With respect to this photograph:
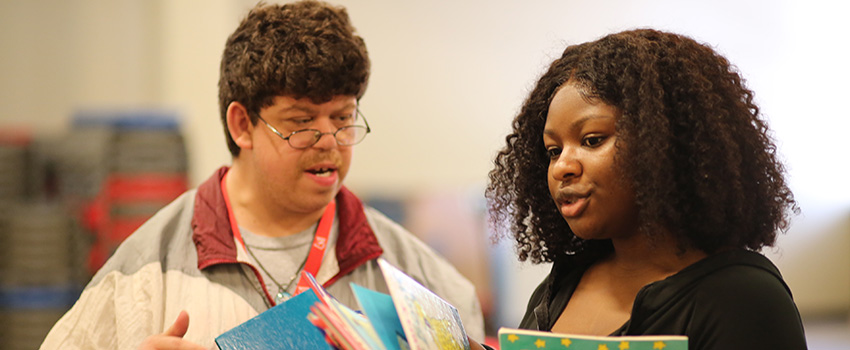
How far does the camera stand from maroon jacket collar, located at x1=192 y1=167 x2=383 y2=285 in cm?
195

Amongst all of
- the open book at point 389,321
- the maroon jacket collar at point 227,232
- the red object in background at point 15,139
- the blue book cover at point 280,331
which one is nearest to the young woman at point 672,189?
the open book at point 389,321

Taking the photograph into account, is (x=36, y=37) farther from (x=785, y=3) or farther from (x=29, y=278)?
(x=785, y=3)

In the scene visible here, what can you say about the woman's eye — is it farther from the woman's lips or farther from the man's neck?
the man's neck

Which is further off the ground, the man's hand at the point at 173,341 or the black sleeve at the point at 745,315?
the black sleeve at the point at 745,315

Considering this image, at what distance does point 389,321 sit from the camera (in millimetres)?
1186

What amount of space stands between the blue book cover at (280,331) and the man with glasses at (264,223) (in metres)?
0.54

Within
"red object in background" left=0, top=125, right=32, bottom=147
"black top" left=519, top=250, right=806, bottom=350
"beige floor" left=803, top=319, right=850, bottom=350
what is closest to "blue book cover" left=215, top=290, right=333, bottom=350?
"black top" left=519, top=250, right=806, bottom=350

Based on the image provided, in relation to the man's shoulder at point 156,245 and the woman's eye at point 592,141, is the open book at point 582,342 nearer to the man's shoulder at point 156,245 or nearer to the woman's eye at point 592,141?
the woman's eye at point 592,141

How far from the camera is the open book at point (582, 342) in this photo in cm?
97

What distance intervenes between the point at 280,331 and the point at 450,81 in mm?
4517

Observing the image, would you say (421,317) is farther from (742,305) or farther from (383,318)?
(742,305)

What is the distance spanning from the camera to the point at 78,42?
19.8 ft

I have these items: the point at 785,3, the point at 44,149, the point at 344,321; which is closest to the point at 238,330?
the point at 344,321

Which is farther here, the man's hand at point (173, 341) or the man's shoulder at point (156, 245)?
the man's shoulder at point (156, 245)
